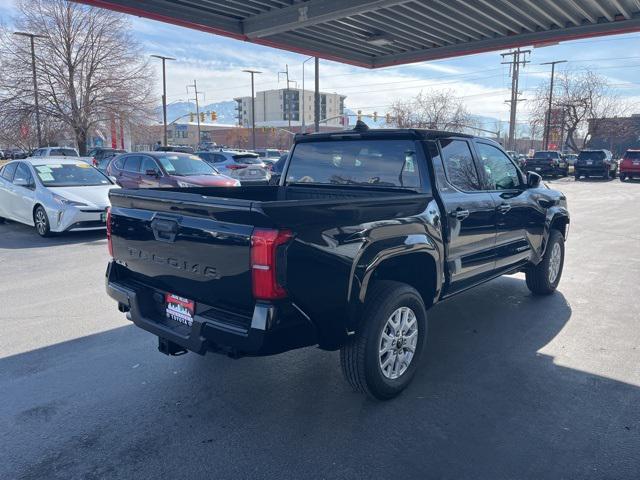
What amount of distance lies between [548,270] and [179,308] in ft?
15.2

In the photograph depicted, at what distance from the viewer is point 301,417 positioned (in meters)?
3.41

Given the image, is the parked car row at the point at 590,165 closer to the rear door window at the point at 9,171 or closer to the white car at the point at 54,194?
the white car at the point at 54,194

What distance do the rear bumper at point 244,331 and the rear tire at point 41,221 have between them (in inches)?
296

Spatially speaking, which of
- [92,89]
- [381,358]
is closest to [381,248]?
[381,358]

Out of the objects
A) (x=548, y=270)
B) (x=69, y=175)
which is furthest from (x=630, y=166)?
(x=69, y=175)

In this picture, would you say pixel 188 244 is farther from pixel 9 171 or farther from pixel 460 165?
pixel 9 171

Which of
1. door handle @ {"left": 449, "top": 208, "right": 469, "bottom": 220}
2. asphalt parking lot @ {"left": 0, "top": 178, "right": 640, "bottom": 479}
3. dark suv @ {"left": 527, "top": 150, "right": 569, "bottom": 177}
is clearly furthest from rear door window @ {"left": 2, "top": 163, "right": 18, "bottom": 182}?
dark suv @ {"left": 527, "top": 150, "right": 569, "bottom": 177}

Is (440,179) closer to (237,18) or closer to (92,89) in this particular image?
(237,18)

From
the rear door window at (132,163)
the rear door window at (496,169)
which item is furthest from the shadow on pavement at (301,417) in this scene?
the rear door window at (132,163)

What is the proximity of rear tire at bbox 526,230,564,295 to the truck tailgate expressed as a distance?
170 inches

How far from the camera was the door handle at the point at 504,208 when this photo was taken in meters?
4.96

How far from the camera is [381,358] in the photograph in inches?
141

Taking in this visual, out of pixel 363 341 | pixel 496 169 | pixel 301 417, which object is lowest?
pixel 301 417

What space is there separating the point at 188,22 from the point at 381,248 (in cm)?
594
